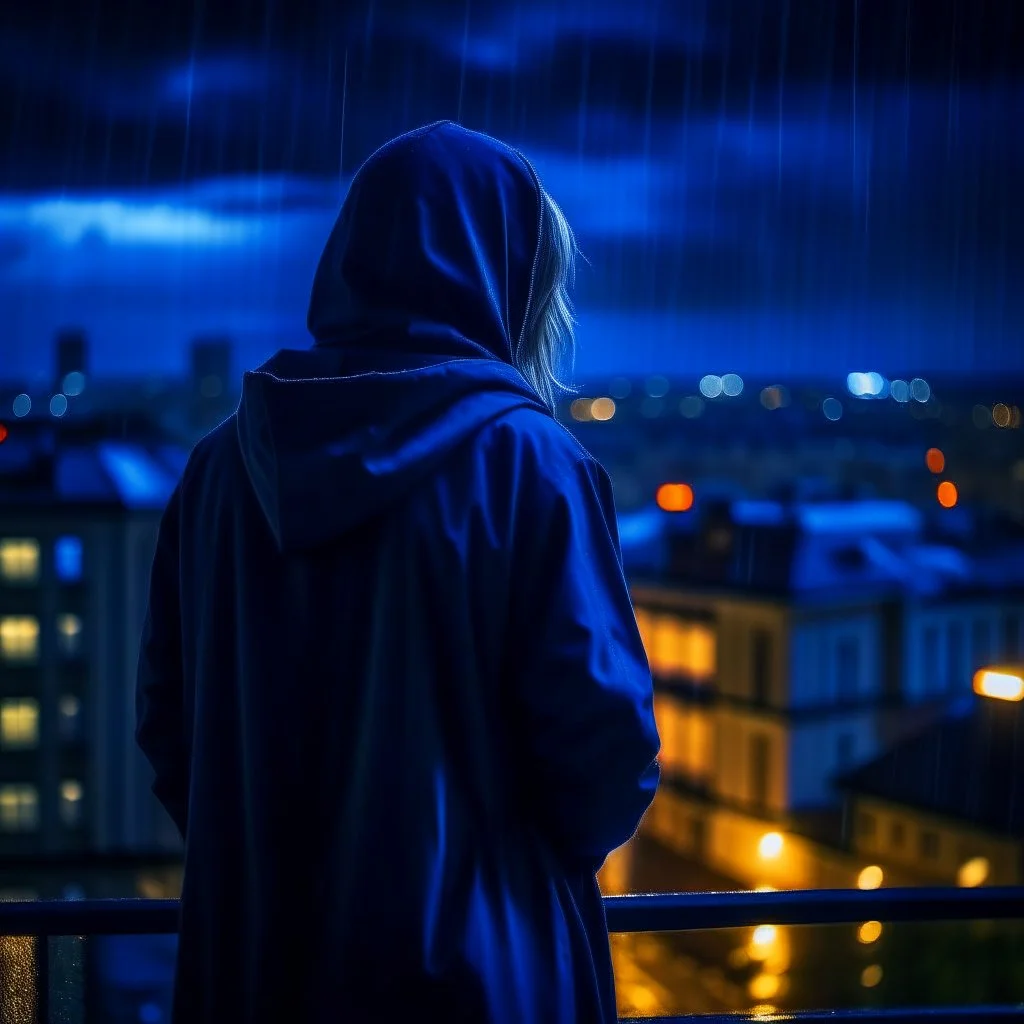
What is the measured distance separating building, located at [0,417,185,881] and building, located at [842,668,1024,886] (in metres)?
7.88

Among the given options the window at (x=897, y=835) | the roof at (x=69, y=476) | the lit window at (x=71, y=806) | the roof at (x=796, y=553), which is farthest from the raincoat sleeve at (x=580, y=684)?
the lit window at (x=71, y=806)

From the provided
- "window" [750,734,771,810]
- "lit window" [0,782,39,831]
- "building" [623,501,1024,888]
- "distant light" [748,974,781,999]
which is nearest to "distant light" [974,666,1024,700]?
"building" [623,501,1024,888]

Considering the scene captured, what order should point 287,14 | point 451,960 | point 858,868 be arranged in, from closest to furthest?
point 451,960
point 287,14
point 858,868

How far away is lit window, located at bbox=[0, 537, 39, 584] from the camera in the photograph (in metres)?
12.0

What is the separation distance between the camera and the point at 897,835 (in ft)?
38.3

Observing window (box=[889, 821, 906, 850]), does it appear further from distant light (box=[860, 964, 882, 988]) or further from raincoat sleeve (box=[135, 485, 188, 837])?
raincoat sleeve (box=[135, 485, 188, 837])

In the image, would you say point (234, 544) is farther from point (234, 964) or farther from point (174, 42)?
point (174, 42)

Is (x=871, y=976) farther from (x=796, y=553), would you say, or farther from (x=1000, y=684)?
(x=1000, y=684)

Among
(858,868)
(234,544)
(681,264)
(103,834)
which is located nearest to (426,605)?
(234,544)

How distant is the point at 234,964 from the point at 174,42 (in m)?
4.90

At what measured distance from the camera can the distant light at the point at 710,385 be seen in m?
11.2

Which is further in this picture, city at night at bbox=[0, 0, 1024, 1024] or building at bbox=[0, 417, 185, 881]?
building at bbox=[0, 417, 185, 881]

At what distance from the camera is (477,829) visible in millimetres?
586

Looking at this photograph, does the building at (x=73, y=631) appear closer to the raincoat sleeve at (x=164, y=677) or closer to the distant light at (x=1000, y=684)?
the distant light at (x=1000, y=684)
